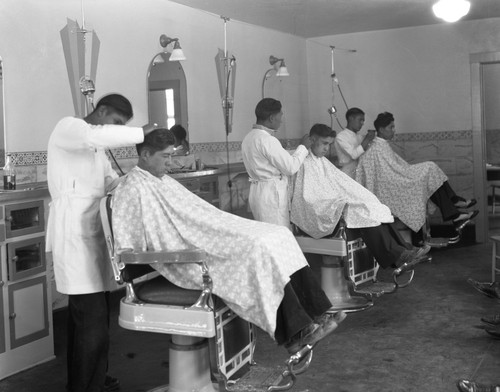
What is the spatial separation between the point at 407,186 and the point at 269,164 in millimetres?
1894

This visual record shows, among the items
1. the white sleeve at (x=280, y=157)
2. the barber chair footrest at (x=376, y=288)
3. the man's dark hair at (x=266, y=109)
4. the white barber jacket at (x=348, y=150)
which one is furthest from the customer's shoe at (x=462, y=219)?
the man's dark hair at (x=266, y=109)

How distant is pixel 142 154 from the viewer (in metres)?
3.07

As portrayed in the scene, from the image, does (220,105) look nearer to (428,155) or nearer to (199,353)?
(428,155)

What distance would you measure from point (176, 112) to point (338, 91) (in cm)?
235

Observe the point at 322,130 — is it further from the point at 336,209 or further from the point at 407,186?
the point at 407,186

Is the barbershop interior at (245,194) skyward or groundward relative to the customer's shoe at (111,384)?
skyward

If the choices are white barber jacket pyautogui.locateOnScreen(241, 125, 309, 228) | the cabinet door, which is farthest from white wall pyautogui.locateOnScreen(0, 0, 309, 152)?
white barber jacket pyautogui.locateOnScreen(241, 125, 309, 228)

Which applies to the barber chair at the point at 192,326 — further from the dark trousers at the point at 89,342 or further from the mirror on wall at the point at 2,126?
the mirror on wall at the point at 2,126

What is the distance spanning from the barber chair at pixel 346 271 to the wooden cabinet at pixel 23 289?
1.69m

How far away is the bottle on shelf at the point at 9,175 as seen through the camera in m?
3.73

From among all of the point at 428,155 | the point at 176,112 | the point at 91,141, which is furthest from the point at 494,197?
the point at 91,141

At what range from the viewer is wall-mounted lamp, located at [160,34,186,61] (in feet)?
17.5

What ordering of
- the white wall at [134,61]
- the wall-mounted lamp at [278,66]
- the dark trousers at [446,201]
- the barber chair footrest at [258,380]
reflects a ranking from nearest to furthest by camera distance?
the barber chair footrest at [258,380]
the white wall at [134,61]
the dark trousers at [446,201]
the wall-mounted lamp at [278,66]

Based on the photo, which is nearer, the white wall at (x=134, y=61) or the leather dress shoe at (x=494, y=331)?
the leather dress shoe at (x=494, y=331)
